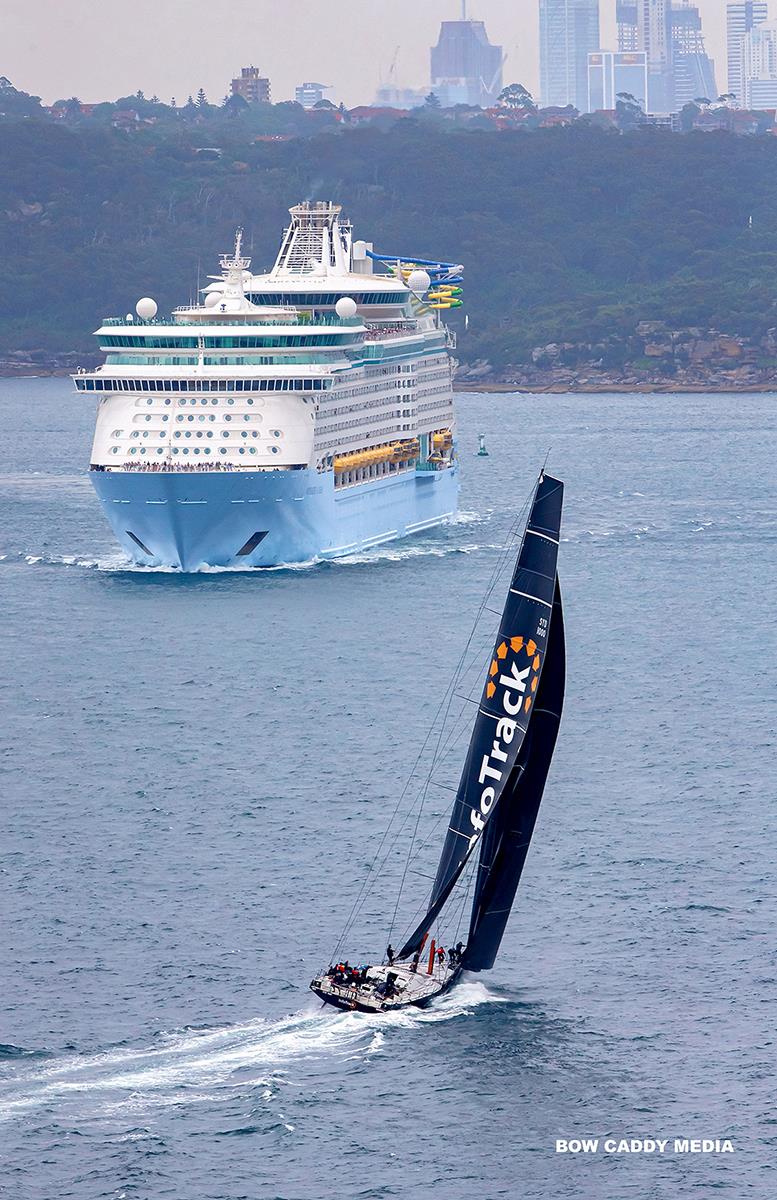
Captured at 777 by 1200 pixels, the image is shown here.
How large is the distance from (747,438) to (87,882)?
139 meters

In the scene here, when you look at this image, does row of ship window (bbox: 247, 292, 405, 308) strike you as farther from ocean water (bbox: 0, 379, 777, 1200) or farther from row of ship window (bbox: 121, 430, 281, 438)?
ocean water (bbox: 0, 379, 777, 1200)

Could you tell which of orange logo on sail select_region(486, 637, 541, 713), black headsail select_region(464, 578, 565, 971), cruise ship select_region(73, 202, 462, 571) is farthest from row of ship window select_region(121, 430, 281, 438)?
orange logo on sail select_region(486, 637, 541, 713)

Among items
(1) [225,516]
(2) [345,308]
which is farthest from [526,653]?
(2) [345,308]

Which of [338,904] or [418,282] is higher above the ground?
[418,282]

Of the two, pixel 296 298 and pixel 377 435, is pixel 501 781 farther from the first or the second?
pixel 296 298

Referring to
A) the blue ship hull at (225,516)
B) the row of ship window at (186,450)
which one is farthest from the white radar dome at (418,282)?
the row of ship window at (186,450)

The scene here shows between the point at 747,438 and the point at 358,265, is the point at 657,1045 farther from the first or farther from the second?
the point at 747,438

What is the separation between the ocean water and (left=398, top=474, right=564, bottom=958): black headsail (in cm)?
339

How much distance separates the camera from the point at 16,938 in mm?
55906

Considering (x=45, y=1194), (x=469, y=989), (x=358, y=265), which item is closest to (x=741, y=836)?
(x=469, y=989)

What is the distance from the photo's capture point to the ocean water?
45.4 meters

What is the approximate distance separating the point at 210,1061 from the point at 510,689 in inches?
375

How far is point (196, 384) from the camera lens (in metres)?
107
